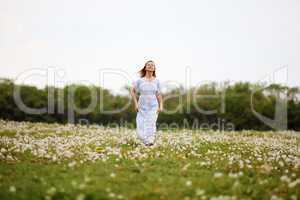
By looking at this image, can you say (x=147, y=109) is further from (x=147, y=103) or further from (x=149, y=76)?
(x=149, y=76)

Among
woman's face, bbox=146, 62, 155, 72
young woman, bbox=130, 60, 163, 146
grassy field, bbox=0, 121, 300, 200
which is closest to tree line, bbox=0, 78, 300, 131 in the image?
young woman, bbox=130, 60, 163, 146

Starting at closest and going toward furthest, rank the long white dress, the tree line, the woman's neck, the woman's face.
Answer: the long white dress → the woman's face → the woman's neck → the tree line

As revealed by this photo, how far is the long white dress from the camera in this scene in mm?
14742

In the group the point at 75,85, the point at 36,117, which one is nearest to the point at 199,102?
the point at 75,85

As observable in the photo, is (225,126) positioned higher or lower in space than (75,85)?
lower

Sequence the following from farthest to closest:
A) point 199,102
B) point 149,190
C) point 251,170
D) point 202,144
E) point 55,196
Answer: point 199,102, point 202,144, point 251,170, point 149,190, point 55,196

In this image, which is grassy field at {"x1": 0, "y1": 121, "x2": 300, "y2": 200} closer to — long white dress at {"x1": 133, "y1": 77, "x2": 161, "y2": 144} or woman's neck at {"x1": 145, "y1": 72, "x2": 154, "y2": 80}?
long white dress at {"x1": 133, "y1": 77, "x2": 161, "y2": 144}

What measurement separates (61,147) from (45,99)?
3196 centimetres

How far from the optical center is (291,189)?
8.17m

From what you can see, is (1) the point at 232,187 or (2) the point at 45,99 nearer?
(1) the point at 232,187

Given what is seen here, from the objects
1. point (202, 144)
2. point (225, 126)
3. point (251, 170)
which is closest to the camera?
point (251, 170)

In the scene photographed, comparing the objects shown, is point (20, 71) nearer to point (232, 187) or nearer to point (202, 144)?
point (202, 144)

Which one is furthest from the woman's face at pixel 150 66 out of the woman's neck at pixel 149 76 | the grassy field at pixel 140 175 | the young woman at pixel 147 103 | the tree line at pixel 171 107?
the tree line at pixel 171 107

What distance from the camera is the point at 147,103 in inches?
599
